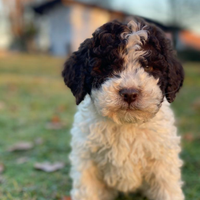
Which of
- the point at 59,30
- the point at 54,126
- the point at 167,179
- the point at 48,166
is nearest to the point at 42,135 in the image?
the point at 54,126

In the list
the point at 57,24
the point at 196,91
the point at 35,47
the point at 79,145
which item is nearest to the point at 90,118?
the point at 79,145

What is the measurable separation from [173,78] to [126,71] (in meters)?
A: 0.46

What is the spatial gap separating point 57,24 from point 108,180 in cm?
2880

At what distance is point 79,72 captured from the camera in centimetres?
271

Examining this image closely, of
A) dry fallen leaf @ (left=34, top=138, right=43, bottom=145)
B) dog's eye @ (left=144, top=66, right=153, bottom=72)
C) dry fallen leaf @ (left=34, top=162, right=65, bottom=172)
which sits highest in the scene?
dog's eye @ (left=144, top=66, right=153, bottom=72)

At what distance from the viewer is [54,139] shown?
17.4ft

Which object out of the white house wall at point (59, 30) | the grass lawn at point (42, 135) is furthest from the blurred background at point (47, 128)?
the white house wall at point (59, 30)

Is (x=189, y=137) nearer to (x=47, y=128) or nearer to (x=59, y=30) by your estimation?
(x=47, y=128)

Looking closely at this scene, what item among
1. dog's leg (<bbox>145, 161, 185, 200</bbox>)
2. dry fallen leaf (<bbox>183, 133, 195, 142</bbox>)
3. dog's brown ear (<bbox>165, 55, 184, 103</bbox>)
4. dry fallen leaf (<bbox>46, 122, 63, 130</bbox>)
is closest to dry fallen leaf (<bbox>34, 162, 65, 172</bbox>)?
dog's leg (<bbox>145, 161, 185, 200</bbox>)

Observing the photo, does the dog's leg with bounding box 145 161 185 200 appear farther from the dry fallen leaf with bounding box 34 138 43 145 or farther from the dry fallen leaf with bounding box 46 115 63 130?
the dry fallen leaf with bounding box 46 115 63 130

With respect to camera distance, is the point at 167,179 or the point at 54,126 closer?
the point at 167,179

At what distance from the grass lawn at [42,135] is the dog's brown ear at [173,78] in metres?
1.30

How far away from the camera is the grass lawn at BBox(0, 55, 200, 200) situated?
3.45 meters

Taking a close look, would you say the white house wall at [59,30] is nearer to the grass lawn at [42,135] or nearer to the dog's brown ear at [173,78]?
the grass lawn at [42,135]
